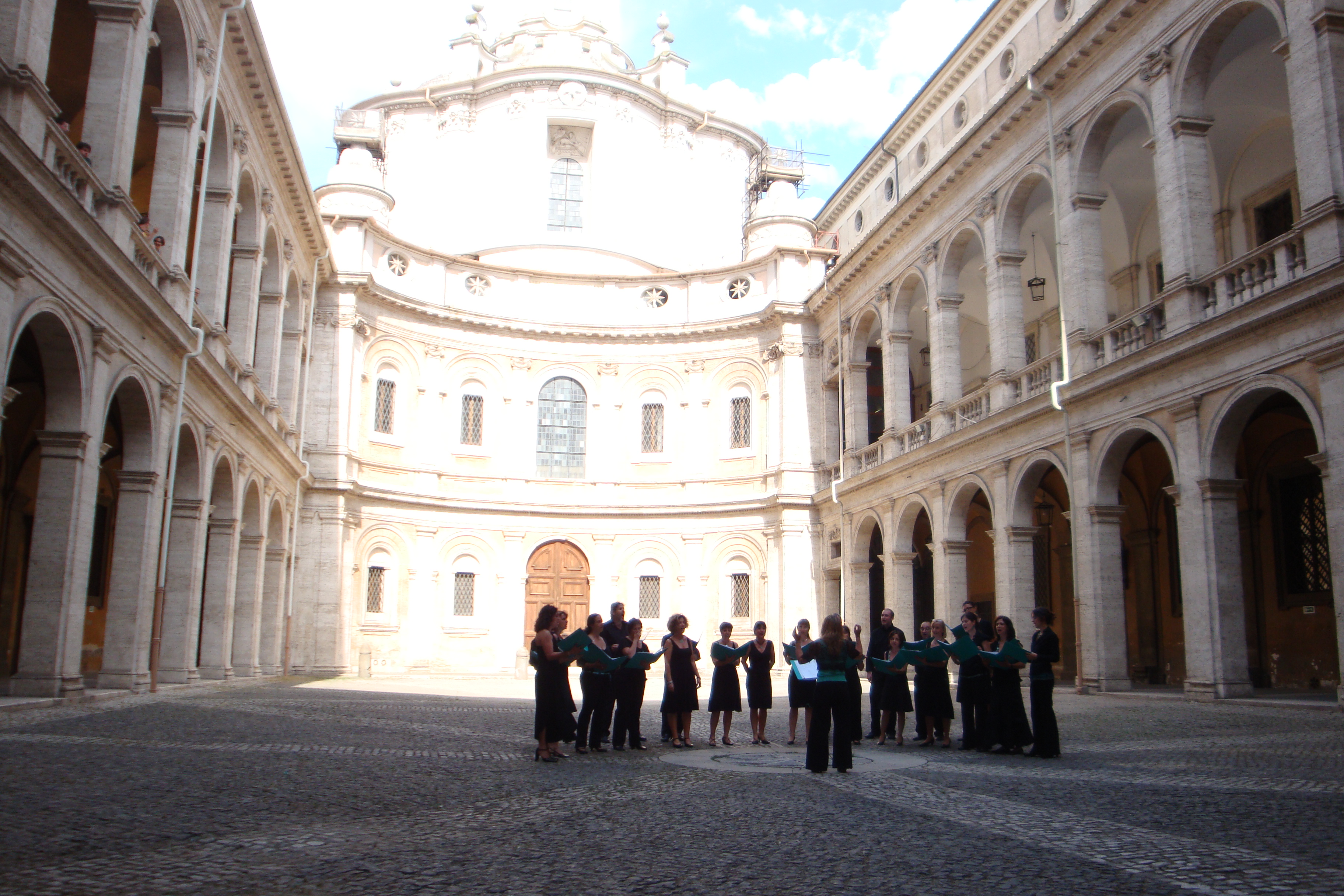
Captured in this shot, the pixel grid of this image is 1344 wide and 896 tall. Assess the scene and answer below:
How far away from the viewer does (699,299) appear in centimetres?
3681

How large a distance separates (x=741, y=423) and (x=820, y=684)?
2642 centimetres

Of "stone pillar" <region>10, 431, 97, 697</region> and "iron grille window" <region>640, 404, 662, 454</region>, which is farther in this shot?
"iron grille window" <region>640, 404, 662, 454</region>

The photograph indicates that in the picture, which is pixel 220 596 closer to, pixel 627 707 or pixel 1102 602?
pixel 627 707

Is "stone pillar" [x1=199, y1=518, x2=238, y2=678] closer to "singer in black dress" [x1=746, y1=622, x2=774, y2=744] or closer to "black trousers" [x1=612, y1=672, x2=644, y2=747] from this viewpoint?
"black trousers" [x1=612, y1=672, x2=644, y2=747]

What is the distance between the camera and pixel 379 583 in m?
33.5

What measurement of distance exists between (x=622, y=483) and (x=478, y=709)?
63.3ft

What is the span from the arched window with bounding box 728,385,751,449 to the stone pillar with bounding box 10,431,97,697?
77.8 feet

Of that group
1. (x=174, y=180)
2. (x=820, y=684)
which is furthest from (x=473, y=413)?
(x=820, y=684)

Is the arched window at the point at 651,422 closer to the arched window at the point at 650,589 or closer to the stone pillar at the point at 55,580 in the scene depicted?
the arched window at the point at 650,589

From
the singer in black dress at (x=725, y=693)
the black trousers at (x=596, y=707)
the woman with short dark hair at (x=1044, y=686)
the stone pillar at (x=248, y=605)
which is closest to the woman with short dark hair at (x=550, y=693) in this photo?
the black trousers at (x=596, y=707)

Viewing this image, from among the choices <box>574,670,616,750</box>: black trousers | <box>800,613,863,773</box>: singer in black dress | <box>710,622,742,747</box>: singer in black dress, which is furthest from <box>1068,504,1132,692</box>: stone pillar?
<box>800,613,863,773</box>: singer in black dress

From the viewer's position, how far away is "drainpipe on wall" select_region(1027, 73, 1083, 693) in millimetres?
20062

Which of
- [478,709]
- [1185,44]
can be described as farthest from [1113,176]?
[478,709]

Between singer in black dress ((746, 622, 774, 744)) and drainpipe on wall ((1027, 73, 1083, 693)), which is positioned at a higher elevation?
drainpipe on wall ((1027, 73, 1083, 693))
